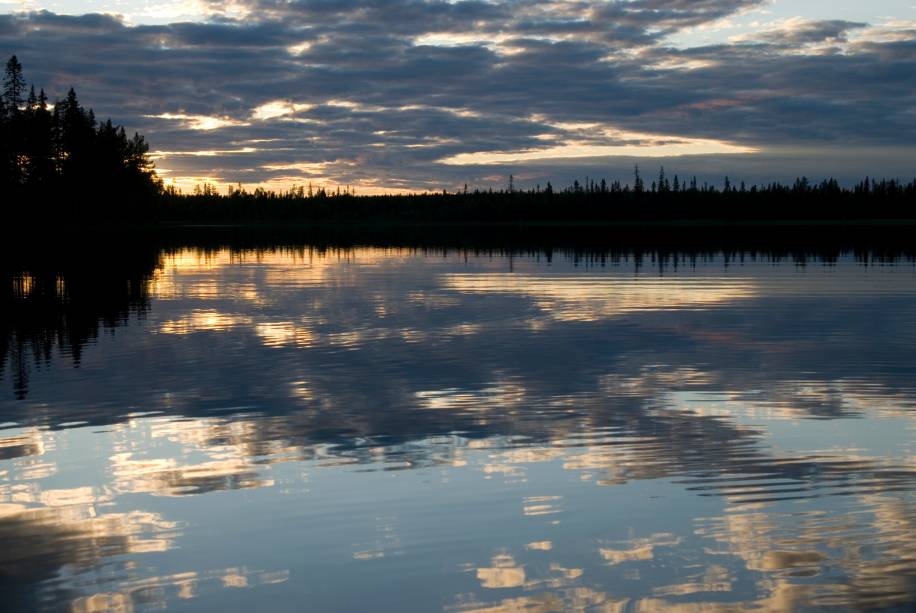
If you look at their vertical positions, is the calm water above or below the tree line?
below

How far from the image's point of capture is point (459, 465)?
45.6ft

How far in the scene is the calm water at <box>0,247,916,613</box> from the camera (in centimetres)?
967

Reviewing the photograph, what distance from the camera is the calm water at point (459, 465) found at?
967 centimetres

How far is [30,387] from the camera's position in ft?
66.7

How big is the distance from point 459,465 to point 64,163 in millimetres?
153886

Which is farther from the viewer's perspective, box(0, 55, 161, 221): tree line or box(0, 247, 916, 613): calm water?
box(0, 55, 161, 221): tree line

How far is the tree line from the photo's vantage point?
134m

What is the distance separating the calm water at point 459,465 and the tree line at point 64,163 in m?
114

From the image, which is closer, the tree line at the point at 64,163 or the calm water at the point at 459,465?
the calm water at the point at 459,465

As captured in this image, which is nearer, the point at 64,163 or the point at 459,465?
the point at 459,465

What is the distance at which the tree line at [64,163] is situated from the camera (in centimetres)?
13388

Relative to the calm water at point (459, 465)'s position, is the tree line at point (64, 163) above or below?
above

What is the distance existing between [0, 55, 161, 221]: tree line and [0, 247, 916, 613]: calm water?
11412 centimetres

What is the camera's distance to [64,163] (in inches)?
6053
